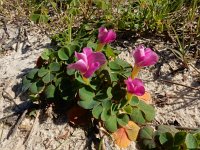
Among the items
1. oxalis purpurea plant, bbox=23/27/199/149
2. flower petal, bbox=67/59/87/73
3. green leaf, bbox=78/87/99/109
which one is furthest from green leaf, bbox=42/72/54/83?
flower petal, bbox=67/59/87/73

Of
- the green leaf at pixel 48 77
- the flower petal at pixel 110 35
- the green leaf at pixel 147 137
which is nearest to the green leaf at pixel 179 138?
the green leaf at pixel 147 137

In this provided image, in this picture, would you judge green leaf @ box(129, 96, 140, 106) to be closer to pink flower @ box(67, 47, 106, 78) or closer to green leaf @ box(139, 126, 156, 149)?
green leaf @ box(139, 126, 156, 149)

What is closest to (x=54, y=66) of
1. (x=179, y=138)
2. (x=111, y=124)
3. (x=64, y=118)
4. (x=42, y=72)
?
(x=42, y=72)

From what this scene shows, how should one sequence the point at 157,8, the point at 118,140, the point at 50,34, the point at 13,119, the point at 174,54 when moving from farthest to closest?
the point at 50,34
the point at 157,8
the point at 174,54
the point at 13,119
the point at 118,140

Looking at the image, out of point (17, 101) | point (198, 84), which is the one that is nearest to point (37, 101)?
point (17, 101)

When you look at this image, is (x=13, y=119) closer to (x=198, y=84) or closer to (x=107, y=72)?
(x=107, y=72)

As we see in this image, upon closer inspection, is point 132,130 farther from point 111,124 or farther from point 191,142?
point 191,142
